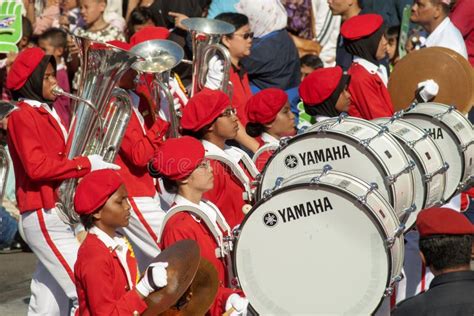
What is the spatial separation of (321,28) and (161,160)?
19.9 feet

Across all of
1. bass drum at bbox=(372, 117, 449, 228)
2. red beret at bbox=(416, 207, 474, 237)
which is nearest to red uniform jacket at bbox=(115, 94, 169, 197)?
bass drum at bbox=(372, 117, 449, 228)

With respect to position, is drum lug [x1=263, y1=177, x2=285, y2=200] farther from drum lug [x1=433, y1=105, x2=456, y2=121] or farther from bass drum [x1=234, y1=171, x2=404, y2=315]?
drum lug [x1=433, y1=105, x2=456, y2=121]

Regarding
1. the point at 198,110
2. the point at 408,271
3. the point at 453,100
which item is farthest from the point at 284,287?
the point at 453,100

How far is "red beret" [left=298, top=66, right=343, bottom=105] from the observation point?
864 cm

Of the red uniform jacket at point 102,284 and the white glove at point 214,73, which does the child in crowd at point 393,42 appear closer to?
the white glove at point 214,73

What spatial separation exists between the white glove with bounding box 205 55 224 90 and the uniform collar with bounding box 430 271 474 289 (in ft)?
13.9

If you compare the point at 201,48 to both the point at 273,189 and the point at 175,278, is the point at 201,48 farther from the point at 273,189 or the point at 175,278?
the point at 175,278

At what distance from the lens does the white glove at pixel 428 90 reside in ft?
29.4

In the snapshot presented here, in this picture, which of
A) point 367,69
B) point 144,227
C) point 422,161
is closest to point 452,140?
point 422,161

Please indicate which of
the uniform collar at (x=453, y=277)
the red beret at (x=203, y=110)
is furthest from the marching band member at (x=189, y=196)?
the uniform collar at (x=453, y=277)

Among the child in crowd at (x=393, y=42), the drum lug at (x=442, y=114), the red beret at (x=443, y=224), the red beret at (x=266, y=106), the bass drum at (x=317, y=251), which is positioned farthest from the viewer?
the child in crowd at (x=393, y=42)

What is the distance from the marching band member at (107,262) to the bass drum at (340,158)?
1137mm

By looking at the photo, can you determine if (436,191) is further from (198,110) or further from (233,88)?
(233,88)

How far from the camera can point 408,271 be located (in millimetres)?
8562
